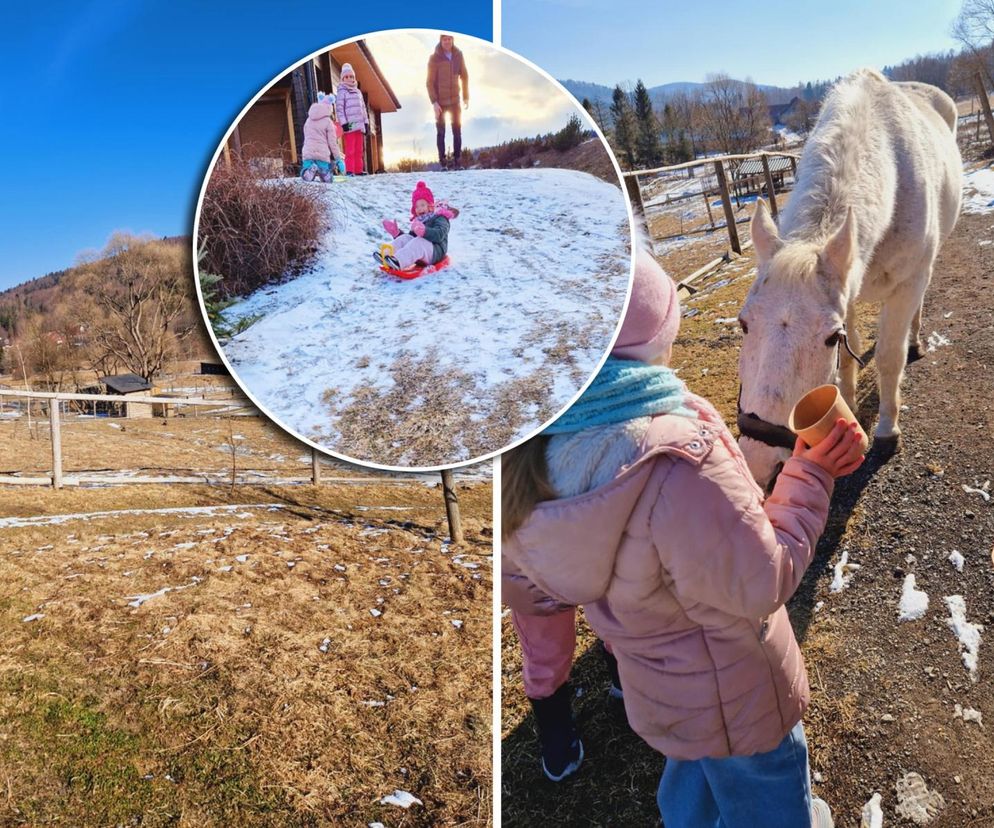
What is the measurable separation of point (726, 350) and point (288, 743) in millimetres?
5118

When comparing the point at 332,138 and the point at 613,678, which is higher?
the point at 332,138

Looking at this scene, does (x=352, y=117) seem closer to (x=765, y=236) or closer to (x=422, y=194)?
(x=422, y=194)

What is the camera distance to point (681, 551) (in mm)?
1099

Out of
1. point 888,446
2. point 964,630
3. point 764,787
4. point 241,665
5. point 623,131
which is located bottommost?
point 241,665

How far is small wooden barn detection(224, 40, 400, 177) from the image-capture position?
83cm

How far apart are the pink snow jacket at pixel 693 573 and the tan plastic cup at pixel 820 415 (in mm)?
69

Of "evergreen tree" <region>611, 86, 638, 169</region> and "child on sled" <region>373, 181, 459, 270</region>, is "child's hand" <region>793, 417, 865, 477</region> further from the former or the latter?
"evergreen tree" <region>611, 86, 638, 169</region>

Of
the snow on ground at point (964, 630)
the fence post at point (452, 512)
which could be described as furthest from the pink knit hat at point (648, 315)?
A: the fence post at point (452, 512)

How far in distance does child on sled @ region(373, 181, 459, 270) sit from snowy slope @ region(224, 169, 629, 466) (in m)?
0.01

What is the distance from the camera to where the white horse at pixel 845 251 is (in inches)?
89.0

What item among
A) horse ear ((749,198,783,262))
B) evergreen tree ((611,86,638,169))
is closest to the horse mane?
horse ear ((749,198,783,262))

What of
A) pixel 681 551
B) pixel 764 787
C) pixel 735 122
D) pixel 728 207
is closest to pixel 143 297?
pixel 681 551

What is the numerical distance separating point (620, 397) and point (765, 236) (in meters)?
1.99

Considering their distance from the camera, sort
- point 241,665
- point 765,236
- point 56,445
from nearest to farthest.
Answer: point 765,236 < point 241,665 < point 56,445
